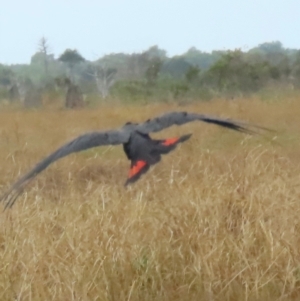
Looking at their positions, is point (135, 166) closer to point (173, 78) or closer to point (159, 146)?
point (159, 146)

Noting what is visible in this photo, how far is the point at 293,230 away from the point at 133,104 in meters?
4.30

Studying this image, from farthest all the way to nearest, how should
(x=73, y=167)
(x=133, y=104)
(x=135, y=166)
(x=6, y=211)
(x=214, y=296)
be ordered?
(x=133, y=104)
(x=73, y=167)
(x=6, y=211)
(x=214, y=296)
(x=135, y=166)

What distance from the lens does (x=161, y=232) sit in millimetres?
4414

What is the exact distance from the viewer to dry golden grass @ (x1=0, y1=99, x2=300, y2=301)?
405 centimetres

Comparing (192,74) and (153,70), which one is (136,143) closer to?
(192,74)

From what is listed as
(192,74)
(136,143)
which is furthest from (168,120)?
(192,74)

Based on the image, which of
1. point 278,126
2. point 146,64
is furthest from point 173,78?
point 278,126

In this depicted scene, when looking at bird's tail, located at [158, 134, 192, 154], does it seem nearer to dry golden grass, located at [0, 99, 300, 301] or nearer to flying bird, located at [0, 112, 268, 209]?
flying bird, located at [0, 112, 268, 209]

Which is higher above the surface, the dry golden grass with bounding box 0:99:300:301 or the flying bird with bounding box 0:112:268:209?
the flying bird with bounding box 0:112:268:209

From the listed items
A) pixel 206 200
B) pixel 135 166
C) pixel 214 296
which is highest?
pixel 135 166

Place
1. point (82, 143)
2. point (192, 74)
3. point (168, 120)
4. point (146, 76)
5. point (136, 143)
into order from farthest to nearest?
point (146, 76) < point (192, 74) < point (168, 120) < point (136, 143) < point (82, 143)

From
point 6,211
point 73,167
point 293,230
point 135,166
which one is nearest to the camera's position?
point 135,166

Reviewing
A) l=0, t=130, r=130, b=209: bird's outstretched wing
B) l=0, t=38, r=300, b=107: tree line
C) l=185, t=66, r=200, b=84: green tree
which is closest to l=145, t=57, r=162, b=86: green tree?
l=0, t=38, r=300, b=107: tree line

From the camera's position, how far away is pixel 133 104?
332 inches
